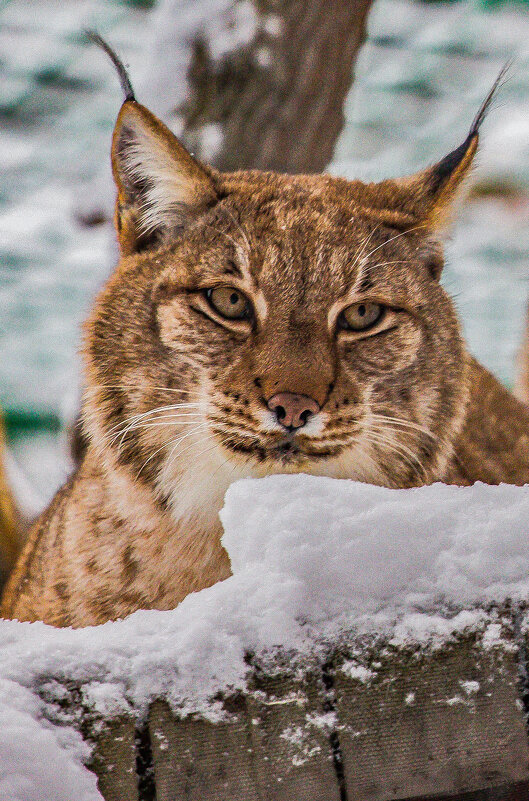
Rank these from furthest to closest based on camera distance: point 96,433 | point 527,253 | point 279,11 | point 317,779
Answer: point 527,253, point 279,11, point 96,433, point 317,779

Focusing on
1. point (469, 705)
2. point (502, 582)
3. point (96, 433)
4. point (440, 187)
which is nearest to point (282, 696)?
point (469, 705)

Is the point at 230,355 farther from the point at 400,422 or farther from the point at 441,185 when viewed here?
the point at 441,185

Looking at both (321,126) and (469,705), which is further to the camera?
(321,126)

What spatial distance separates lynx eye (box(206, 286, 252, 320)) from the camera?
2.34 m

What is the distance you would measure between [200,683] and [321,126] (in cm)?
379

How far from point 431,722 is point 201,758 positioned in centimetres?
33

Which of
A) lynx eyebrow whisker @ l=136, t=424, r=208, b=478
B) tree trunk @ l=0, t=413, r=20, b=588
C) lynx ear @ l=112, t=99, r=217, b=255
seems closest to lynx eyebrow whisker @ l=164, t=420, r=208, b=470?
lynx eyebrow whisker @ l=136, t=424, r=208, b=478

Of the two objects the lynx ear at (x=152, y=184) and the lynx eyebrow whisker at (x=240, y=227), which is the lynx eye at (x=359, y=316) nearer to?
the lynx eyebrow whisker at (x=240, y=227)

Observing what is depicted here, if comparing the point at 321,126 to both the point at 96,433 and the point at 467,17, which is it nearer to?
the point at 467,17

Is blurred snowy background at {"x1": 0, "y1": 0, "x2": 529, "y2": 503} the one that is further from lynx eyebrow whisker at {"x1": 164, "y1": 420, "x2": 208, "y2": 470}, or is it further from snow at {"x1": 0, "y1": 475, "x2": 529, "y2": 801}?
snow at {"x1": 0, "y1": 475, "x2": 529, "y2": 801}

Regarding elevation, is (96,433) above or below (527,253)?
below

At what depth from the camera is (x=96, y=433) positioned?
250 centimetres

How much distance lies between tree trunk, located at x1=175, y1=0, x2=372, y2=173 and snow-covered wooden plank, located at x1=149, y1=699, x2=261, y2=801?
351cm

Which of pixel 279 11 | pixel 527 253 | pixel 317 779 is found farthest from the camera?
pixel 527 253
